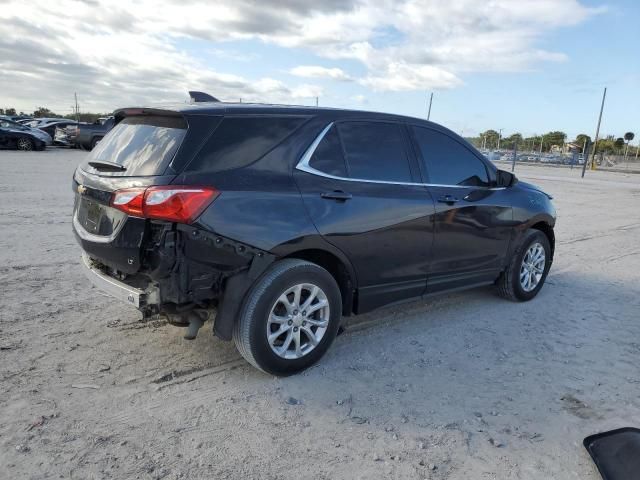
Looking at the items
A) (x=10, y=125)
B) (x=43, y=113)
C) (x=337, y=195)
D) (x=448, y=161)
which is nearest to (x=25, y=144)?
(x=10, y=125)

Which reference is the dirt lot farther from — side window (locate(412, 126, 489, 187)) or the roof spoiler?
the roof spoiler

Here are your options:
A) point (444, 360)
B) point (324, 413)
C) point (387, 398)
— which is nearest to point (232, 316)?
point (324, 413)

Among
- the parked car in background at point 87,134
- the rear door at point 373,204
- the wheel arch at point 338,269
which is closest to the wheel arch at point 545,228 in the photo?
the rear door at point 373,204

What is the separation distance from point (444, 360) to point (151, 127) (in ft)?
8.96

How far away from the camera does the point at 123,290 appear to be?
330 cm

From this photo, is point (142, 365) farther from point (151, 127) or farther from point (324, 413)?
point (151, 127)

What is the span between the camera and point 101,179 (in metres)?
3.43

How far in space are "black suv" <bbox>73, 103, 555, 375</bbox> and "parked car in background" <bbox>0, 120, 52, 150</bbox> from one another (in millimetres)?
21218

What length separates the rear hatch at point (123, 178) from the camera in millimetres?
3148

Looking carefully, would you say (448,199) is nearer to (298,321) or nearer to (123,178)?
(298,321)

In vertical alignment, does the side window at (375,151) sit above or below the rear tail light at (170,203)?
above

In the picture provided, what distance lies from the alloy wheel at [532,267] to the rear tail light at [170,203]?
3662mm

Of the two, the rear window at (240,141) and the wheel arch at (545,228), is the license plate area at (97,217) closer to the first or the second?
the rear window at (240,141)

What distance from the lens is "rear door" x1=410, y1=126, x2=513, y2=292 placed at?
442cm
